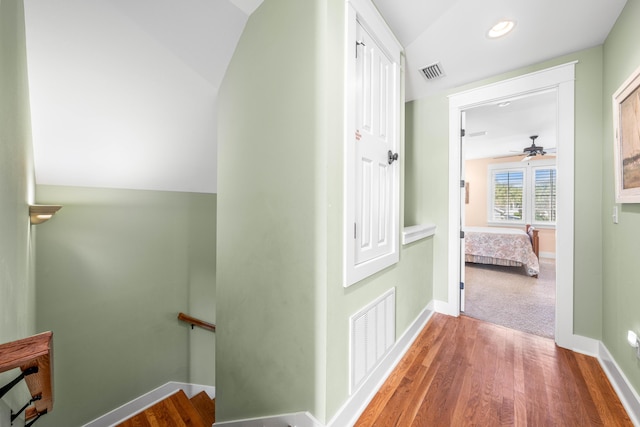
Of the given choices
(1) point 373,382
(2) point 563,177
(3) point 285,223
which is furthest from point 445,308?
(3) point 285,223

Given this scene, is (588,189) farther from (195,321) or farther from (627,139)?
(195,321)

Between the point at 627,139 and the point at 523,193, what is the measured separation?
19.8 feet

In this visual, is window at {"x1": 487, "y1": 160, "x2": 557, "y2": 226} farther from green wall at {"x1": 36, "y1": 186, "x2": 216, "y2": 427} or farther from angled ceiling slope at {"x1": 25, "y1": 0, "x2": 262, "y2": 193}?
angled ceiling slope at {"x1": 25, "y1": 0, "x2": 262, "y2": 193}

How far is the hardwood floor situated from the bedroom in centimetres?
56

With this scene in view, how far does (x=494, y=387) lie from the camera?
171cm

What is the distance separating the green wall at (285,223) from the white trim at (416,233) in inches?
10.7

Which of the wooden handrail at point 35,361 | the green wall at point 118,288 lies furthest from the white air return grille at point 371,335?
the green wall at point 118,288

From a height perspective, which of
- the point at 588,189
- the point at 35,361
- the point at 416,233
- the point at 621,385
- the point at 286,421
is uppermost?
the point at 588,189

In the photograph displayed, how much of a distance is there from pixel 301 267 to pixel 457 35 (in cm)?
215

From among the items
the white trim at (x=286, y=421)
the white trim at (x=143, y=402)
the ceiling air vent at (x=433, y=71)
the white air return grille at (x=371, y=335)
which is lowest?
the white trim at (x=143, y=402)

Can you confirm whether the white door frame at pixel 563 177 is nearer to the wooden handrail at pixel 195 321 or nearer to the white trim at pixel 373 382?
the white trim at pixel 373 382

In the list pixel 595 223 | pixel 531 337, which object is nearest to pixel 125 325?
pixel 531 337

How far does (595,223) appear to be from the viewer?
6.54 feet

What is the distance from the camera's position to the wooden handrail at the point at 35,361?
0.68m
